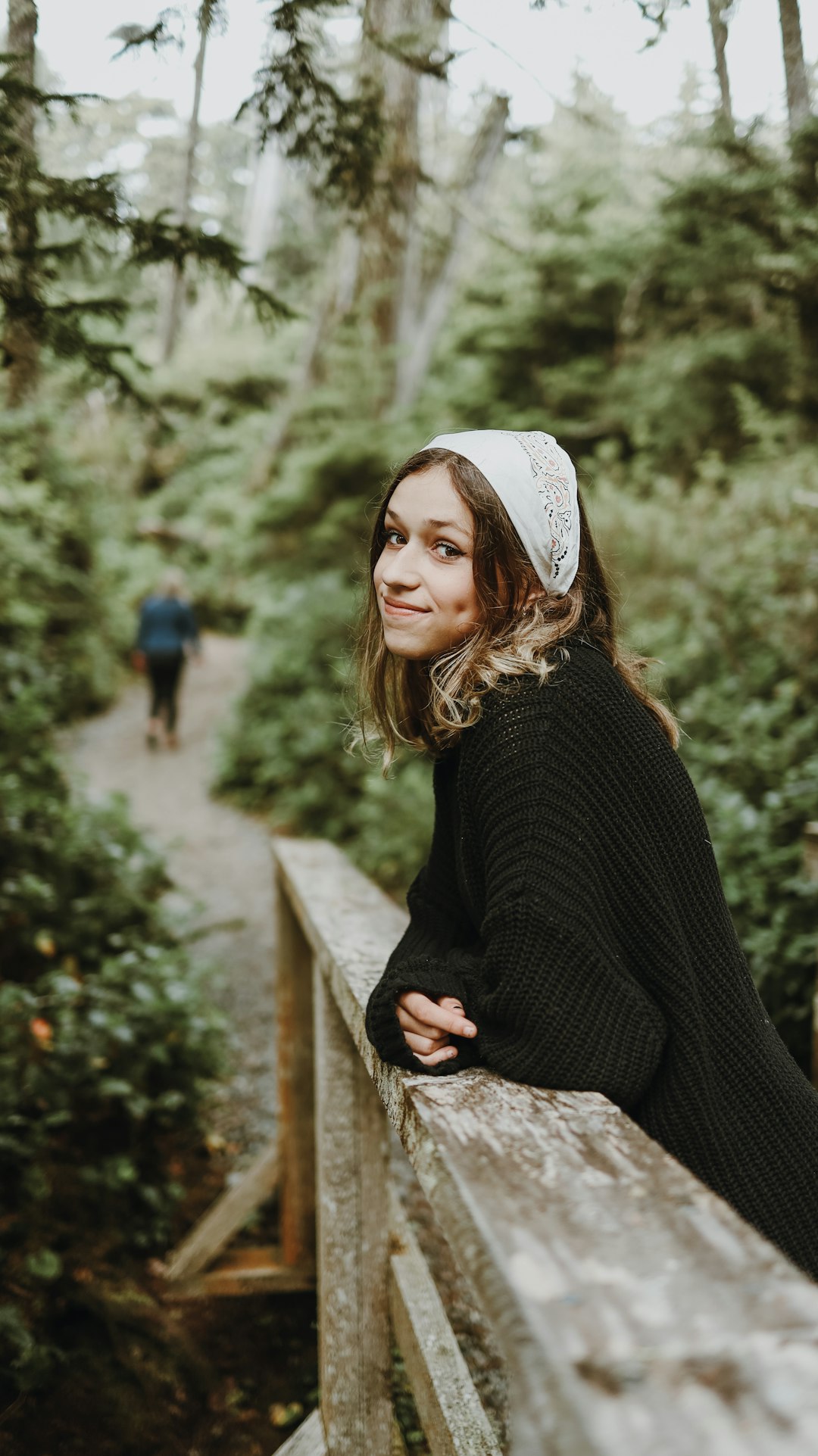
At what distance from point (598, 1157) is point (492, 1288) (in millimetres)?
255

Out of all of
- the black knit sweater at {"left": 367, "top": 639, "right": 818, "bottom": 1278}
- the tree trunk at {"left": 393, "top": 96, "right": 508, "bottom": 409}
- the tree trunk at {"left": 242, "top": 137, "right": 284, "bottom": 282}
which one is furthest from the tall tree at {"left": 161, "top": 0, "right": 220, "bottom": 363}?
the tree trunk at {"left": 242, "top": 137, "right": 284, "bottom": 282}

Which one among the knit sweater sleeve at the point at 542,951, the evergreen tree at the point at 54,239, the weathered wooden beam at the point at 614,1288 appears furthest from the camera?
the evergreen tree at the point at 54,239

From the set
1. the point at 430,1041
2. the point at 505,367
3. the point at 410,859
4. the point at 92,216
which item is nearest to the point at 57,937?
the point at 410,859

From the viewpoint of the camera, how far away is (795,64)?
2.76m

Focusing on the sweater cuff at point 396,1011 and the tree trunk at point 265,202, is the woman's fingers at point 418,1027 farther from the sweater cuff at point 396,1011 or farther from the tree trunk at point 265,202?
the tree trunk at point 265,202

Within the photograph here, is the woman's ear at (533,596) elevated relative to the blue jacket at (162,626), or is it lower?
elevated

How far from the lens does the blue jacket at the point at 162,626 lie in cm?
1215

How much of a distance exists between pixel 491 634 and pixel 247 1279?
2961 mm

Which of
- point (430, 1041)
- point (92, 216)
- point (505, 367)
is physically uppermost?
point (505, 367)

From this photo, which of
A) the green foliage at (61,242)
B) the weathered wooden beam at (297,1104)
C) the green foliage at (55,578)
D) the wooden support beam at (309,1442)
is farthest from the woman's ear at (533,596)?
the green foliage at (55,578)

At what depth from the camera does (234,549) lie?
68.8ft

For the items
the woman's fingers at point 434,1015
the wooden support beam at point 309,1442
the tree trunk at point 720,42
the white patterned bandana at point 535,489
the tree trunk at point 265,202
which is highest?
the tree trunk at point 265,202

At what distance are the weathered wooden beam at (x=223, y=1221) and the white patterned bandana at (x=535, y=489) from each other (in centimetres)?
296

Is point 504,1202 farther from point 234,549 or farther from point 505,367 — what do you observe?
point 234,549
